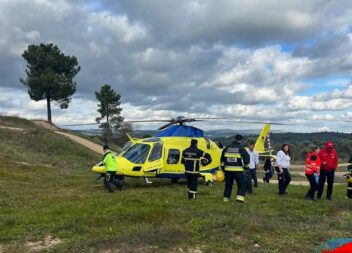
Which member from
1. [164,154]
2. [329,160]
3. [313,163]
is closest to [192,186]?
[313,163]

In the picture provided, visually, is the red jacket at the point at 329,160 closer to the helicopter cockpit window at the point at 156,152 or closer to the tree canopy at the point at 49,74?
the helicopter cockpit window at the point at 156,152

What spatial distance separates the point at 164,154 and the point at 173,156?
418mm

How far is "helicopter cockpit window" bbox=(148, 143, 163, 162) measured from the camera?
57.7ft

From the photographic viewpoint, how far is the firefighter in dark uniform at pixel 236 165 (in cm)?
1305

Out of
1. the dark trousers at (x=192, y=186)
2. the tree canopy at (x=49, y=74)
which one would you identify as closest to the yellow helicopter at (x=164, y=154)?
the dark trousers at (x=192, y=186)

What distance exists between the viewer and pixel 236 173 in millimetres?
13078

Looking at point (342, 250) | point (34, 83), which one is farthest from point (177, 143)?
point (34, 83)

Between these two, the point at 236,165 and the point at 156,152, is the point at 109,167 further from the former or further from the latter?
the point at 236,165

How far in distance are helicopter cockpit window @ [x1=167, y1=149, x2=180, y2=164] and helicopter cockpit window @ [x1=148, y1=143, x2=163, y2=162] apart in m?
0.42

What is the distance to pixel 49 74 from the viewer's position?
168 ft

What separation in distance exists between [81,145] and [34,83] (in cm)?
1448

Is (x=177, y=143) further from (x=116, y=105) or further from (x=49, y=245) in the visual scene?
(x=116, y=105)

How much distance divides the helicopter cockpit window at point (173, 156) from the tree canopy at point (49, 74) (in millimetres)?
36258

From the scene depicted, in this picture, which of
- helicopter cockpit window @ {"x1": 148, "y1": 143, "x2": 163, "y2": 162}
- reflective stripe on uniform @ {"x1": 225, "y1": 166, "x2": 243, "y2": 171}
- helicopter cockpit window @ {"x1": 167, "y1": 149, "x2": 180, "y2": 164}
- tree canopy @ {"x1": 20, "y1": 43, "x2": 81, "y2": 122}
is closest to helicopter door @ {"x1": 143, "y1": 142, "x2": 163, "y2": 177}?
helicopter cockpit window @ {"x1": 148, "y1": 143, "x2": 163, "y2": 162}
